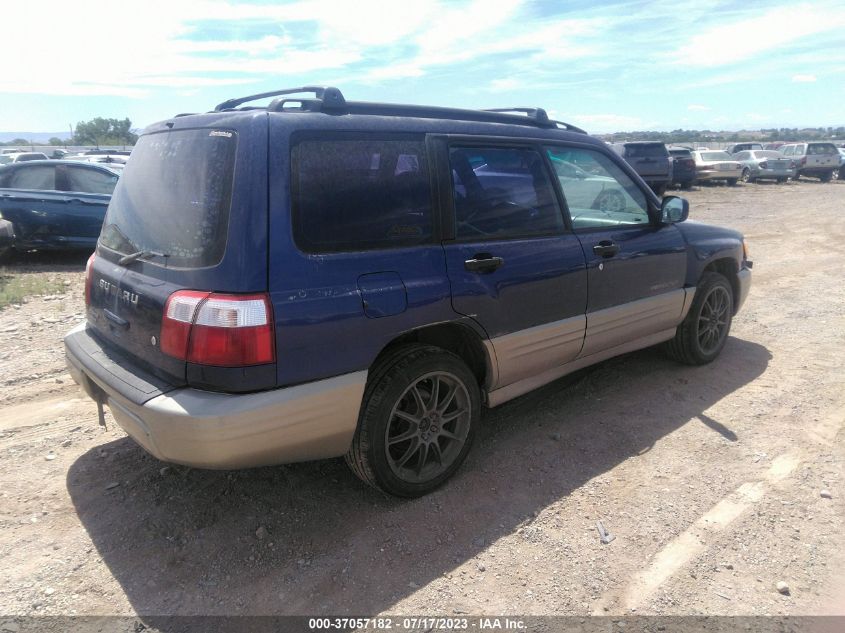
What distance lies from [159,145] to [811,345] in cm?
554

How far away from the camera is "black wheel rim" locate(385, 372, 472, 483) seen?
123 inches

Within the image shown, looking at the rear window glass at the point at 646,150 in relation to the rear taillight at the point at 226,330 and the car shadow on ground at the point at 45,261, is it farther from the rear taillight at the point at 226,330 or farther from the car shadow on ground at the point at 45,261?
the rear taillight at the point at 226,330

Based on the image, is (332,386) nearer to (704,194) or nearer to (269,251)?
(269,251)

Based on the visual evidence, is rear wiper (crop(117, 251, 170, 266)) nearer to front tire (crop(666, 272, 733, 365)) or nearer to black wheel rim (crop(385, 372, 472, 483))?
black wheel rim (crop(385, 372, 472, 483))

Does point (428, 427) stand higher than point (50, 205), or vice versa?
point (50, 205)

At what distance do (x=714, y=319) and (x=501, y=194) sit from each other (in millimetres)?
2556

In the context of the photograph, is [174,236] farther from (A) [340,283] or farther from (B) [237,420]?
(B) [237,420]

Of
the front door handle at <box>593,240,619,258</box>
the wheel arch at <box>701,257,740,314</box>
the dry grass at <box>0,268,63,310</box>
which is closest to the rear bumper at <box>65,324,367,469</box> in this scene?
the front door handle at <box>593,240,619,258</box>

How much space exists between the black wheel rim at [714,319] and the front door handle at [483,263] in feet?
7.75

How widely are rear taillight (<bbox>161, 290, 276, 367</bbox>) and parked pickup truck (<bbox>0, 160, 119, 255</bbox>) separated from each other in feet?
25.2

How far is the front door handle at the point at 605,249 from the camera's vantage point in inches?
152

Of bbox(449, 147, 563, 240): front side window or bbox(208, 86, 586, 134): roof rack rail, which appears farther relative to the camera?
bbox(449, 147, 563, 240): front side window

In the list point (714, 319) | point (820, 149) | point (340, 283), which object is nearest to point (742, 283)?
point (714, 319)

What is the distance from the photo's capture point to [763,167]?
27078 millimetres
